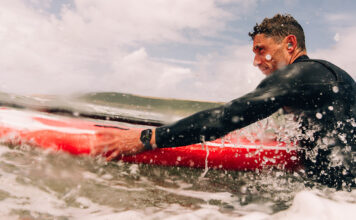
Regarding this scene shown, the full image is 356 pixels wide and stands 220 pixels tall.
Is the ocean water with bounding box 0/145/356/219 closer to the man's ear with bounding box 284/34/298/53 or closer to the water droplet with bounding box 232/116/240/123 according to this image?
the water droplet with bounding box 232/116/240/123

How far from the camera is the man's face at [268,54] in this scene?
2.53 m

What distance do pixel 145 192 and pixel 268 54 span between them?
1.66m

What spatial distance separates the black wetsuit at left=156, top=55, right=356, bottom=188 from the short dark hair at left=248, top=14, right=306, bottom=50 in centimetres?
61

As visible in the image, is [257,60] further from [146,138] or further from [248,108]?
[146,138]

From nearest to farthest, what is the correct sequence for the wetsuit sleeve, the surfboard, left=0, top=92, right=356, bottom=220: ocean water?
left=0, top=92, right=356, bottom=220: ocean water
the wetsuit sleeve
the surfboard

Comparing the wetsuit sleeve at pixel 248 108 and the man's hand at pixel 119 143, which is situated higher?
the wetsuit sleeve at pixel 248 108

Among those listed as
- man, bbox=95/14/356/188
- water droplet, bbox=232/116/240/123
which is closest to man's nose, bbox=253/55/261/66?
man, bbox=95/14/356/188

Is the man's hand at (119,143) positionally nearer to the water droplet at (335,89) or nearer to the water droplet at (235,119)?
the water droplet at (235,119)

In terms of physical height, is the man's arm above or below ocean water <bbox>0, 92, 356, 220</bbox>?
above

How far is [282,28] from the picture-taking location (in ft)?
8.46

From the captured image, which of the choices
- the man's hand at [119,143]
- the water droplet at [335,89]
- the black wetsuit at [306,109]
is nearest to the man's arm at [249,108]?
the black wetsuit at [306,109]

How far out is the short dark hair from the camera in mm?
2562

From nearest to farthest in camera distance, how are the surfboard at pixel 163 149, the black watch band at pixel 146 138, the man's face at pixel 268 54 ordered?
1. the black watch band at pixel 146 138
2. the surfboard at pixel 163 149
3. the man's face at pixel 268 54

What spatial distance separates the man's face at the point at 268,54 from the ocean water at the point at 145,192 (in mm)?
1065
